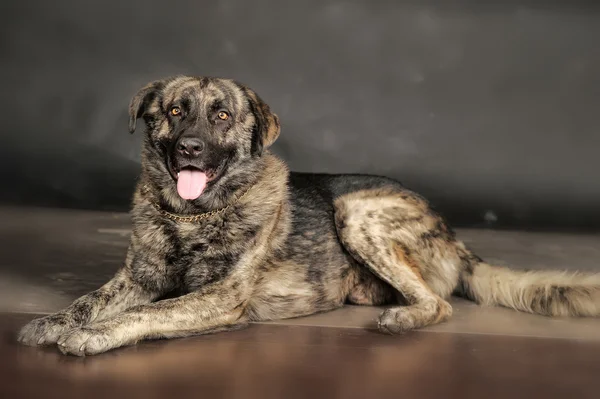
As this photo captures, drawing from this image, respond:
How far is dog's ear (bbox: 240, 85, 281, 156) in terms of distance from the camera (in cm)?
593

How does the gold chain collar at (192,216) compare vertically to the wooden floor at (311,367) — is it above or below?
above

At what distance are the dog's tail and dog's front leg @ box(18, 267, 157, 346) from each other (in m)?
2.24

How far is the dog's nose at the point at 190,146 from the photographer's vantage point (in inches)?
217

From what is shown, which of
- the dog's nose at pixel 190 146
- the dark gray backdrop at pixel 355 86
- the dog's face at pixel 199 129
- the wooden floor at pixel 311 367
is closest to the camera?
the wooden floor at pixel 311 367

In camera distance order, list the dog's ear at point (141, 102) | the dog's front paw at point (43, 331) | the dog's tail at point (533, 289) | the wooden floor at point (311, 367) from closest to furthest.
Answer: the wooden floor at point (311, 367) < the dog's front paw at point (43, 331) < the dog's ear at point (141, 102) < the dog's tail at point (533, 289)

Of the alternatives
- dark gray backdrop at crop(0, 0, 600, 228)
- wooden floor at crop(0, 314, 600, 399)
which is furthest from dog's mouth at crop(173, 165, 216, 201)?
dark gray backdrop at crop(0, 0, 600, 228)

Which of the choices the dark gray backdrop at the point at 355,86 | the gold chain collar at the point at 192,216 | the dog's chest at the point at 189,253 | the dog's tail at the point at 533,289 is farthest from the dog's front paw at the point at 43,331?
the dark gray backdrop at the point at 355,86

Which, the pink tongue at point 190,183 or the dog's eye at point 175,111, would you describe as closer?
the pink tongue at point 190,183

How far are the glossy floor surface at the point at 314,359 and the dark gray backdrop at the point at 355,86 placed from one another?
3.07 m

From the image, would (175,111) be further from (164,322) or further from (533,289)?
(533,289)

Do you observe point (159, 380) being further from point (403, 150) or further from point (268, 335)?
point (403, 150)

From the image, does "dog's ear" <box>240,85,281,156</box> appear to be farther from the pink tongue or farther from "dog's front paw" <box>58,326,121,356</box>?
"dog's front paw" <box>58,326,121,356</box>

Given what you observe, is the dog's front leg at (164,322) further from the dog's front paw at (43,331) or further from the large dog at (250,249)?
the dog's front paw at (43,331)

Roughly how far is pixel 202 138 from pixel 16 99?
5.15 m
